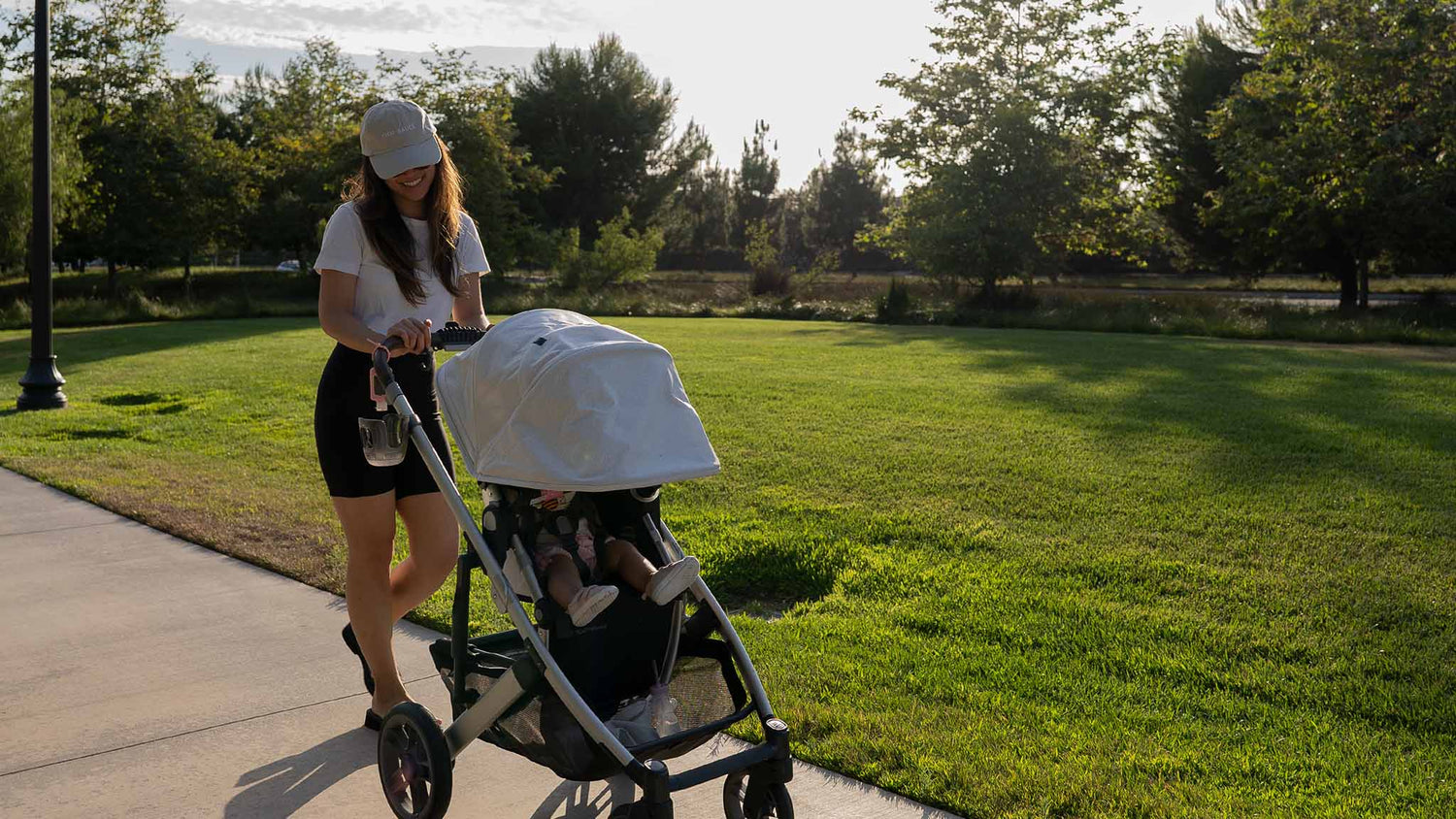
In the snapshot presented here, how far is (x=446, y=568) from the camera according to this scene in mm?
3857

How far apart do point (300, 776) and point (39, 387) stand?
398 inches

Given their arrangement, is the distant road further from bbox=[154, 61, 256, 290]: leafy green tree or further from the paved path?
bbox=[154, 61, 256, 290]: leafy green tree

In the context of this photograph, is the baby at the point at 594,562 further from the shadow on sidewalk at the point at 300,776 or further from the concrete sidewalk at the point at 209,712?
the shadow on sidewalk at the point at 300,776

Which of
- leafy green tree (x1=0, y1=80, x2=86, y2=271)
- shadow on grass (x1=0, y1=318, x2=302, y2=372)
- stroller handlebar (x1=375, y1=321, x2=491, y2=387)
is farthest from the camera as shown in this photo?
leafy green tree (x1=0, y1=80, x2=86, y2=271)

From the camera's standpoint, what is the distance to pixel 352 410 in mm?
3494

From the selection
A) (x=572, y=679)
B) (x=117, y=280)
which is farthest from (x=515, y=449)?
(x=117, y=280)

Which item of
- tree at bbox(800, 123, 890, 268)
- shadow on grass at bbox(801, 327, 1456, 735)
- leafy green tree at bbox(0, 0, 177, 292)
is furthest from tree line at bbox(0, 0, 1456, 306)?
tree at bbox(800, 123, 890, 268)

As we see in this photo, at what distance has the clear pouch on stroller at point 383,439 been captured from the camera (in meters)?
3.34

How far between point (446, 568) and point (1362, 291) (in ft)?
101

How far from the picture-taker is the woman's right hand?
3.29 metres

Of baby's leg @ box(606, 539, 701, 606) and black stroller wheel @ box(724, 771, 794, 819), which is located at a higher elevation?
baby's leg @ box(606, 539, 701, 606)

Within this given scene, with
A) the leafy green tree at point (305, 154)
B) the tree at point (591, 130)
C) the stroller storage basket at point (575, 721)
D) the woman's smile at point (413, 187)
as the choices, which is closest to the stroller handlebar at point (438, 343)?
the woman's smile at point (413, 187)

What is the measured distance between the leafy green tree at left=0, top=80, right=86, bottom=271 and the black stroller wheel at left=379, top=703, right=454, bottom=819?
22726 millimetres

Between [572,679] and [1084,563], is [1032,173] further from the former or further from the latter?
[572,679]
